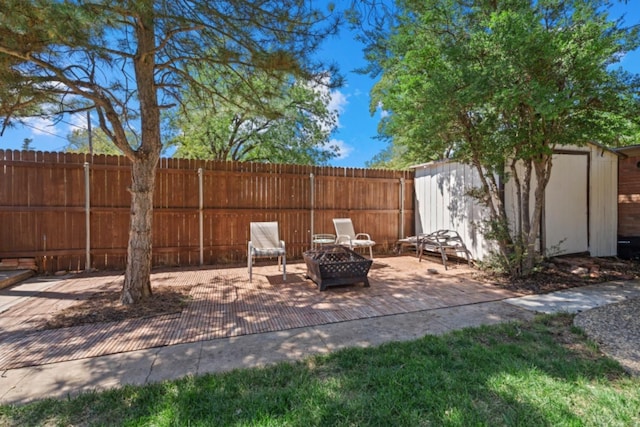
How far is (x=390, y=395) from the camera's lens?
1821mm

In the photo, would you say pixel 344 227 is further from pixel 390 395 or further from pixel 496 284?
pixel 390 395

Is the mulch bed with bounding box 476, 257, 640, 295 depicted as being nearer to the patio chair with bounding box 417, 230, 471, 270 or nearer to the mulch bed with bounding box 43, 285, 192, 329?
the patio chair with bounding box 417, 230, 471, 270

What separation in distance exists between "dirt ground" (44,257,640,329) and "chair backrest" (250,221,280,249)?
4.86 feet

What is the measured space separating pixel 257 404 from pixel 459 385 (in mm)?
1273

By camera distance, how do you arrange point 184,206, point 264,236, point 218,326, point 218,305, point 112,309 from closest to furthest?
point 218,326 → point 112,309 → point 218,305 → point 264,236 → point 184,206

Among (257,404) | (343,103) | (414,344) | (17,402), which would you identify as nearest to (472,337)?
(414,344)

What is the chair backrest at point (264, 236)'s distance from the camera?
5.41m

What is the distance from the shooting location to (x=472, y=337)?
2641mm

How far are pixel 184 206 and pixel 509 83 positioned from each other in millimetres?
5707

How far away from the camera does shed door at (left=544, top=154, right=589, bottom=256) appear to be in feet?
18.9

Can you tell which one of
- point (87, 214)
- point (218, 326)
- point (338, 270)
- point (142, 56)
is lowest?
point (218, 326)

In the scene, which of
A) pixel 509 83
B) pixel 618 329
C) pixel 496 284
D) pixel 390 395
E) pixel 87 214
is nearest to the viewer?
pixel 390 395

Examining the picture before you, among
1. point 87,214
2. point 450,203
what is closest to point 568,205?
point 450,203

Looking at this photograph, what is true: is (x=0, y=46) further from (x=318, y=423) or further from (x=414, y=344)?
(x=414, y=344)
